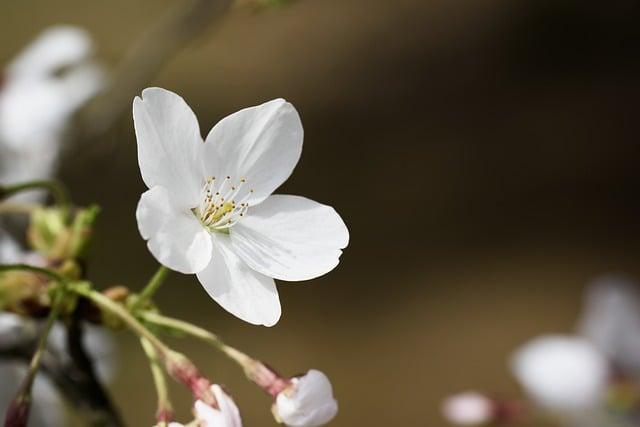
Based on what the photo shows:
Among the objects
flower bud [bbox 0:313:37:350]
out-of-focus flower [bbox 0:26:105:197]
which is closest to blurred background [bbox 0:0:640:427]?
out-of-focus flower [bbox 0:26:105:197]

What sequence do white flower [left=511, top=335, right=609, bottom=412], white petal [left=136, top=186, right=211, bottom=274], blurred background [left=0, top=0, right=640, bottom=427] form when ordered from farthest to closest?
1. blurred background [left=0, top=0, right=640, bottom=427]
2. white flower [left=511, top=335, right=609, bottom=412]
3. white petal [left=136, top=186, right=211, bottom=274]

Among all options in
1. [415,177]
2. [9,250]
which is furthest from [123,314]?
[415,177]

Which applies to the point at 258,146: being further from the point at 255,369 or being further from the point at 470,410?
the point at 470,410

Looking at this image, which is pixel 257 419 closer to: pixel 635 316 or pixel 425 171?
pixel 425 171

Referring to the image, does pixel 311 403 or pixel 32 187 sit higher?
pixel 32 187

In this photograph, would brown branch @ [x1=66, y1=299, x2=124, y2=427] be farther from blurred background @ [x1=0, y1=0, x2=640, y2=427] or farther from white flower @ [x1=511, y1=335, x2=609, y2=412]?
blurred background @ [x1=0, y1=0, x2=640, y2=427]

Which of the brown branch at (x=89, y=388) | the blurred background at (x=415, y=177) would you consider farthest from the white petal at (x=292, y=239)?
the blurred background at (x=415, y=177)
